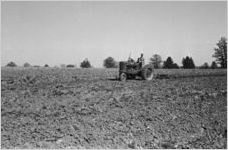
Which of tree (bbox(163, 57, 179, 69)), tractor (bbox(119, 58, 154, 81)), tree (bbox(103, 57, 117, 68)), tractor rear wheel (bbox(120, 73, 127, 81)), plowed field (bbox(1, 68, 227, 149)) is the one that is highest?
tree (bbox(103, 57, 117, 68))

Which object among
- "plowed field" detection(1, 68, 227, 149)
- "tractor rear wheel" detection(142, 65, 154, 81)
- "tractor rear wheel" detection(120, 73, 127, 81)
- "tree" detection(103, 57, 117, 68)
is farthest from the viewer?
"tree" detection(103, 57, 117, 68)

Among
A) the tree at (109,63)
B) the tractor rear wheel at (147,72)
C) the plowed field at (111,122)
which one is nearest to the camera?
the plowed field at (111,122)

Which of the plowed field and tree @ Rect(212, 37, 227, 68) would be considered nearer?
the plowed field

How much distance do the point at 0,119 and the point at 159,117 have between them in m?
4.60

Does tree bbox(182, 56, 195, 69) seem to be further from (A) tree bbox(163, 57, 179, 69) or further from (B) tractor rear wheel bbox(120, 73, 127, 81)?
(B) tractor rear wheel bbox(120, 73, 127, 81)

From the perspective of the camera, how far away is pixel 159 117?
7082 millimetres

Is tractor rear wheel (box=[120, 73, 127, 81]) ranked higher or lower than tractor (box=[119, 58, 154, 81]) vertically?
lower

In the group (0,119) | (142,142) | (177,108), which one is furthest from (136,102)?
(0,119)

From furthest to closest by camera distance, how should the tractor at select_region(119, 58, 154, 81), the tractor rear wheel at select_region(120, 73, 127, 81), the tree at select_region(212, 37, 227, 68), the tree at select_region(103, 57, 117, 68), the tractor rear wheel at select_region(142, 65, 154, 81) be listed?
the tree at select_region(103, 57, 117, 68)
the tree at select_region(212, 37, 227, 68)
the tractor rear wheel at select_region(142, 65, 154, 81)
the tractor at select_region(119, 58, 154, 81)
the tractor rear wheel at select_region(120, 73, 127, 81)

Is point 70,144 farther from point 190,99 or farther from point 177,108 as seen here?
point 190,99

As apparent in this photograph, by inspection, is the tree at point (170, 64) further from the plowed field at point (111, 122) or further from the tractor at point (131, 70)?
the plowed field at point (111, 122)

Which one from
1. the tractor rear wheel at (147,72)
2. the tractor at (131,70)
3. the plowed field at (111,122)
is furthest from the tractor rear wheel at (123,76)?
the plowed field at (111,122)

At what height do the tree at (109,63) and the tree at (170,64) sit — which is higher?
the tree at (109,63)

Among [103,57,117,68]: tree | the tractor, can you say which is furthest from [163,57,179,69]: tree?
the tractor
